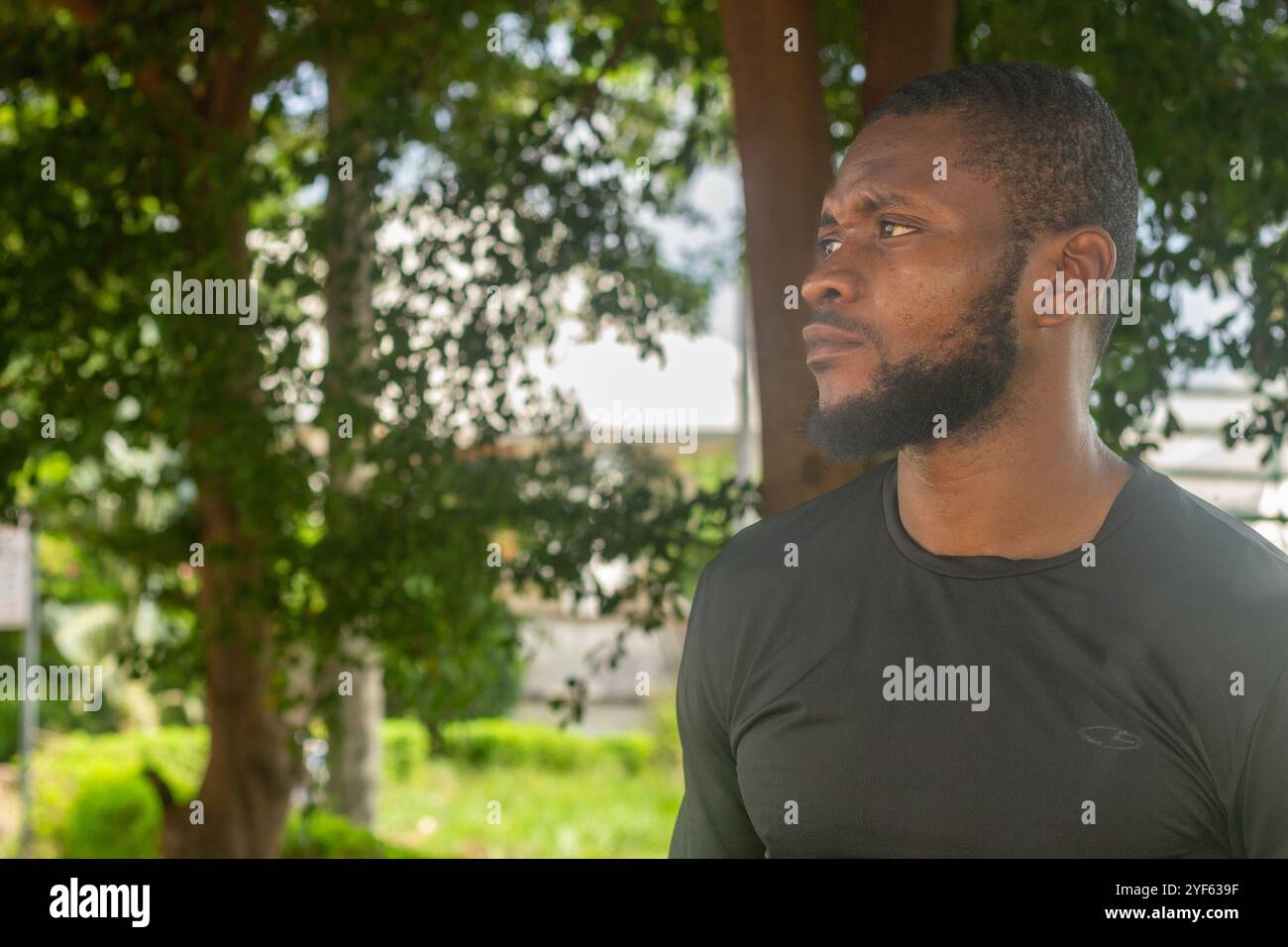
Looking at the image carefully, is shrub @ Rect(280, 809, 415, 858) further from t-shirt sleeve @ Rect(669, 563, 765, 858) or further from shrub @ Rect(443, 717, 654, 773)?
shrub @ Rect(443, 717, 654, 773)

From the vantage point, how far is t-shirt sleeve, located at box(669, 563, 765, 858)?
6.27 ft

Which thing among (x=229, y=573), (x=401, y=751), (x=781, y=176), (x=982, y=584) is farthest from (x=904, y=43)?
(x=401, y=751)

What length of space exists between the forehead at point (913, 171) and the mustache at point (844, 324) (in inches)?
5.9

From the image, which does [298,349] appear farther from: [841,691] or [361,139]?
[841,691]

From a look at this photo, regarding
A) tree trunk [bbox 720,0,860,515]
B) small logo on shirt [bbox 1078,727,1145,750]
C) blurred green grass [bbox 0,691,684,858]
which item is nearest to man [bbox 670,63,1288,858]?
small logo on shirt [bbox 1078,727,1145,750]

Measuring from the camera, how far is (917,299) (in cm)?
183

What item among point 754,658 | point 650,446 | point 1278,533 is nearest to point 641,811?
point 650,446

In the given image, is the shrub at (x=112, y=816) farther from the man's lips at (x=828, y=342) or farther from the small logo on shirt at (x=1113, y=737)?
the small logo on shirt at (x=1113, y=737)

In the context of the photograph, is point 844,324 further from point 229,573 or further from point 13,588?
point 13,588

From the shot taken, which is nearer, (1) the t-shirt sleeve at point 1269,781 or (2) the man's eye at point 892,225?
(1) the t-shirt sleeve at point 1269,781

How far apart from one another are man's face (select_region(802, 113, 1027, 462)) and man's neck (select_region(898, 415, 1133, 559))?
45 mm

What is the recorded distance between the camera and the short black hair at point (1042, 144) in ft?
6.04

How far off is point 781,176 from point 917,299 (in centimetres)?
152

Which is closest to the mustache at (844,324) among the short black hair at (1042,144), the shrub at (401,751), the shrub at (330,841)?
the short black hair at (1042,144)
